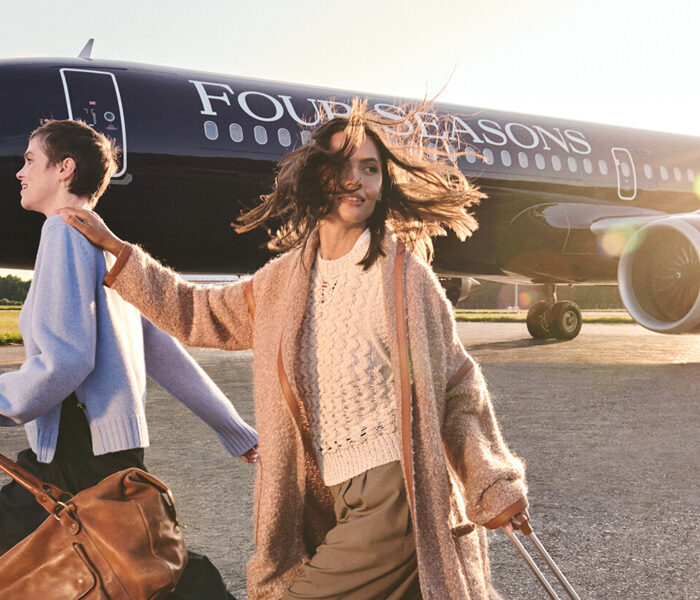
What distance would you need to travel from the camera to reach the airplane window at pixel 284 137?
8641 millimetres

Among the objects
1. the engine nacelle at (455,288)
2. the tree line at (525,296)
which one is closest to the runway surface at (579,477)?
the engine nacelle at (455,288)

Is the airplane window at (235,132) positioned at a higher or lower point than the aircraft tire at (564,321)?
higher

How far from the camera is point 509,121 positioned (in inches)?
439

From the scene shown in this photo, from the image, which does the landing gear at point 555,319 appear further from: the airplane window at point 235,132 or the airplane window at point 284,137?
the airplane window at point 235,132

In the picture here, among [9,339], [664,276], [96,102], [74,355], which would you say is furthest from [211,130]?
[9,339]

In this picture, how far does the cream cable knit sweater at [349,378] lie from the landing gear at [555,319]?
1267 centimetres

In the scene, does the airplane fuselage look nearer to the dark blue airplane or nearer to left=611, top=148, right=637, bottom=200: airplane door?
the dark blue airplane

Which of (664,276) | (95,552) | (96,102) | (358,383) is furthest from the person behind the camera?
(664,276)

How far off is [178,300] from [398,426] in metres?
0.66

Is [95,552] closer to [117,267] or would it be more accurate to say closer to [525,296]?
[117,267]

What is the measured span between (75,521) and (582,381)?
734 centimetres

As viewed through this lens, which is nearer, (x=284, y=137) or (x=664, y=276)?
(x=284, y=137)

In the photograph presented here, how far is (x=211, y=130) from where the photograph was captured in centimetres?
809

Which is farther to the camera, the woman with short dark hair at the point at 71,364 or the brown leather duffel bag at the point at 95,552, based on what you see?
the woman with short dark hair at the point at 71,364
